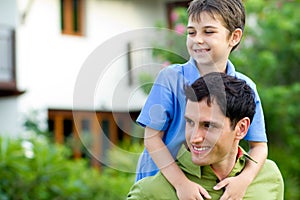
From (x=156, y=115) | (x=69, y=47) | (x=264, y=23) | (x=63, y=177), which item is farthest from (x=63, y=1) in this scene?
(x=156, y=115)

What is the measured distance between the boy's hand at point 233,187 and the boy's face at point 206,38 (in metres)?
0.50

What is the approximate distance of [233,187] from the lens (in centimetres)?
384

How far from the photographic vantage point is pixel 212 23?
391 centimetres

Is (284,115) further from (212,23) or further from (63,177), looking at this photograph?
(212,23)

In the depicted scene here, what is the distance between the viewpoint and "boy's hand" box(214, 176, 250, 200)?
3822mm

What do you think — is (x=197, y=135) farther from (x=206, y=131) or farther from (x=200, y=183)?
(x=200, y=183)

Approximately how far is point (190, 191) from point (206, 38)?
631 mm

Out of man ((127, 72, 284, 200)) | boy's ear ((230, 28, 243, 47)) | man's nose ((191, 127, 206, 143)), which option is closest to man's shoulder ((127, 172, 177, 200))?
man ((127, 72, 284, 200))

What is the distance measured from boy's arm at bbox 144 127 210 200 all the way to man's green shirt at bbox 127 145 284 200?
0.09 ft

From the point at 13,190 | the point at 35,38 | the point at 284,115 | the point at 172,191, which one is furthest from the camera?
the point at 35,38

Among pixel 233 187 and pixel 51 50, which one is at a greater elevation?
pixel 233 187

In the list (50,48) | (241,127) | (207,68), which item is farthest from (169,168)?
(50,48)

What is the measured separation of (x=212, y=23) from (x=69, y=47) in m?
17.3

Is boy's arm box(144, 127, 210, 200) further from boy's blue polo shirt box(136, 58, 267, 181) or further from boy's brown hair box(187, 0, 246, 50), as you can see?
boy's brown hair box(187, 0, 246, 50)
